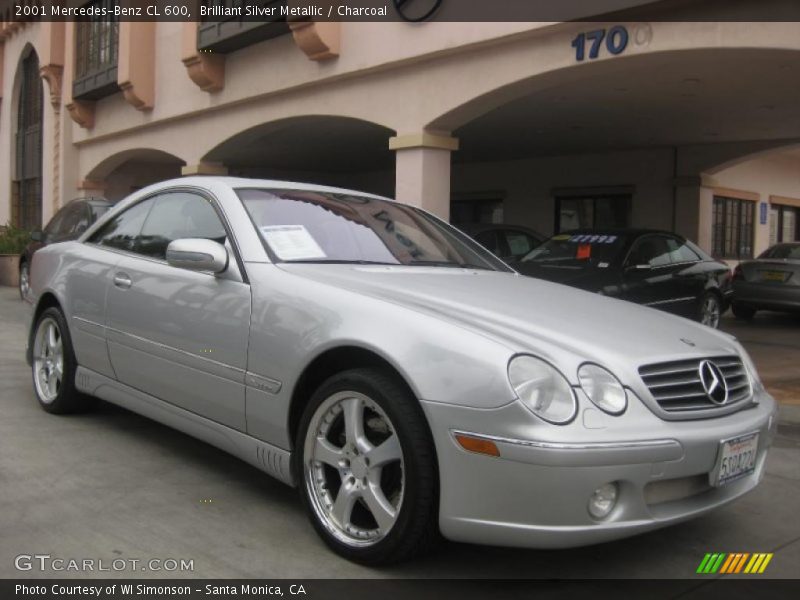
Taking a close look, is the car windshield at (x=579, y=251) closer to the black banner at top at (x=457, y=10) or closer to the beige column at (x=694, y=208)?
the black banner at top at (x=457, y=10)

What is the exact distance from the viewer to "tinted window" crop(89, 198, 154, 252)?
4863 millimetres

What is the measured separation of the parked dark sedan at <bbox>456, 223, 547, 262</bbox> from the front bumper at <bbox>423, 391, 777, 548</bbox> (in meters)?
7.84

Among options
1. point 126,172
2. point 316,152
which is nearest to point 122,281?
point 316,152

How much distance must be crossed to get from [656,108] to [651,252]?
355 centimetres

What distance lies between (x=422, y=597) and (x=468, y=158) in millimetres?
16634

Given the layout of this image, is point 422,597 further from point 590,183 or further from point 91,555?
point 590,183

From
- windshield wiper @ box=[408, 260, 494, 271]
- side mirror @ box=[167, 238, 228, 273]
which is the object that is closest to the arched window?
side mirror @ box=[167, 238, 228, 273]

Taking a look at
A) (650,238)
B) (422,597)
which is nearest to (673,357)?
(422,597)

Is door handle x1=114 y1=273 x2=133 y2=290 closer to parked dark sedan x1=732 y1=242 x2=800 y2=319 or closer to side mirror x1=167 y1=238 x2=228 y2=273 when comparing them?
side mirror x1=167 y1=238 x2=228 y2=273

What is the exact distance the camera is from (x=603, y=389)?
2867 mm

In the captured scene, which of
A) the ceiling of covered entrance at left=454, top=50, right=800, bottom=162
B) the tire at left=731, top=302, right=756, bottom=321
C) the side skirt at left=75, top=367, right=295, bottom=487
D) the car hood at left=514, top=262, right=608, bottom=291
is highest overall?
the ceiling of covered entrance at left=454, top=50, right=800, bottom=162

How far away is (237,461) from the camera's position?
4.51 m

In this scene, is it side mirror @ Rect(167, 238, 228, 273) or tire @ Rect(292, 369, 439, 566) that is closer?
tire @ Rect(292, 369, 439, 566)

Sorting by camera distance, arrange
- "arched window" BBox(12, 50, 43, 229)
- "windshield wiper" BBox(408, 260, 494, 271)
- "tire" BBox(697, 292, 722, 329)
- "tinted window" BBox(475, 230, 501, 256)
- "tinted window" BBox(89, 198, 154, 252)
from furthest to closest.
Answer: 1. "arched window" BBox(12, 50, 43, 229)
2. "tinted window" BBox(475, 230, 501, 256)
3. "tire" BBox(697, 292, 722, 329)
4. "tinted window" BBox(89, 198, 154, 252)
5. "windshield wiper" BBox(408, 260, 494, 271)
